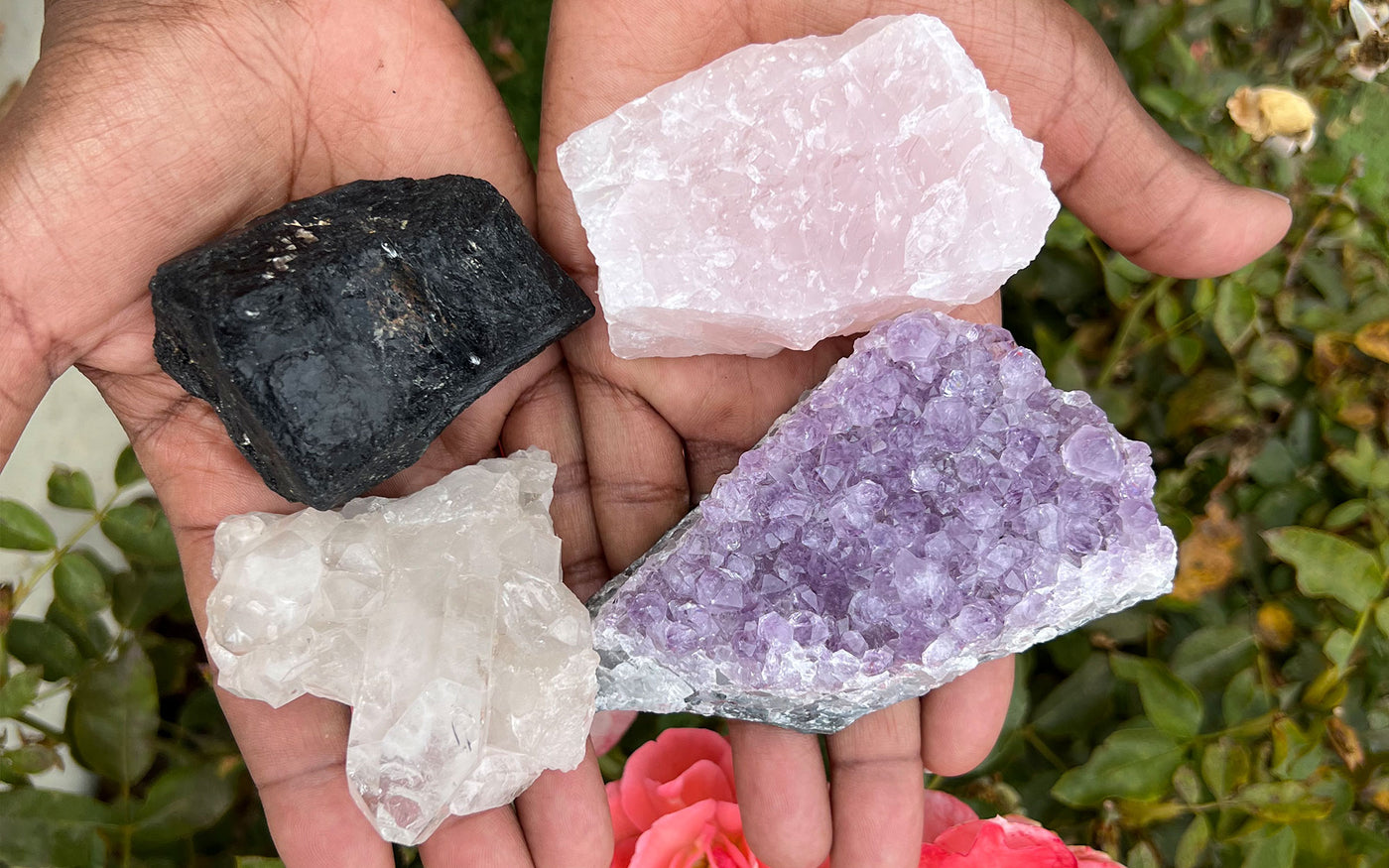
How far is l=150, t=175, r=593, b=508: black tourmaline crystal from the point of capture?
1.37 metres

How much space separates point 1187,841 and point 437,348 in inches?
47.4

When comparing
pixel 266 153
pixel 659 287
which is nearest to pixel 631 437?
pixel 659 287

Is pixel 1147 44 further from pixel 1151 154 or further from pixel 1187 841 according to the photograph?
pixel 1187 841

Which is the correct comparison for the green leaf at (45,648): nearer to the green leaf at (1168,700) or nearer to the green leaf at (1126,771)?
the green leaf at (1126,771)

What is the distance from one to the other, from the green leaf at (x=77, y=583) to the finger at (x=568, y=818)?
705mm

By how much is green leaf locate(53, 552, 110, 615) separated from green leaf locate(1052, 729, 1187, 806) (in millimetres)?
1391

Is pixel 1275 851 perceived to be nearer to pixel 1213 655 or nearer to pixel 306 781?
pixel 1213 655

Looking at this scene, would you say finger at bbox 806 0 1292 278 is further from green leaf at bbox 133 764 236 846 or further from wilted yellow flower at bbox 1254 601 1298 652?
green leaf at bbox 133 764 236 846

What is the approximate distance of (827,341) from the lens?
5.48 feet

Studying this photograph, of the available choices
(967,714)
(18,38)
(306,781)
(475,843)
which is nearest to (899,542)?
(967,714)

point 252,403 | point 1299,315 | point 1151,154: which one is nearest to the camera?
point 252,403

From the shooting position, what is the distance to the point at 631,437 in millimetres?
1604

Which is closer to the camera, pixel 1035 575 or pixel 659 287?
pixel 1035 575

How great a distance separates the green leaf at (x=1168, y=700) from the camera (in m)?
1.52
